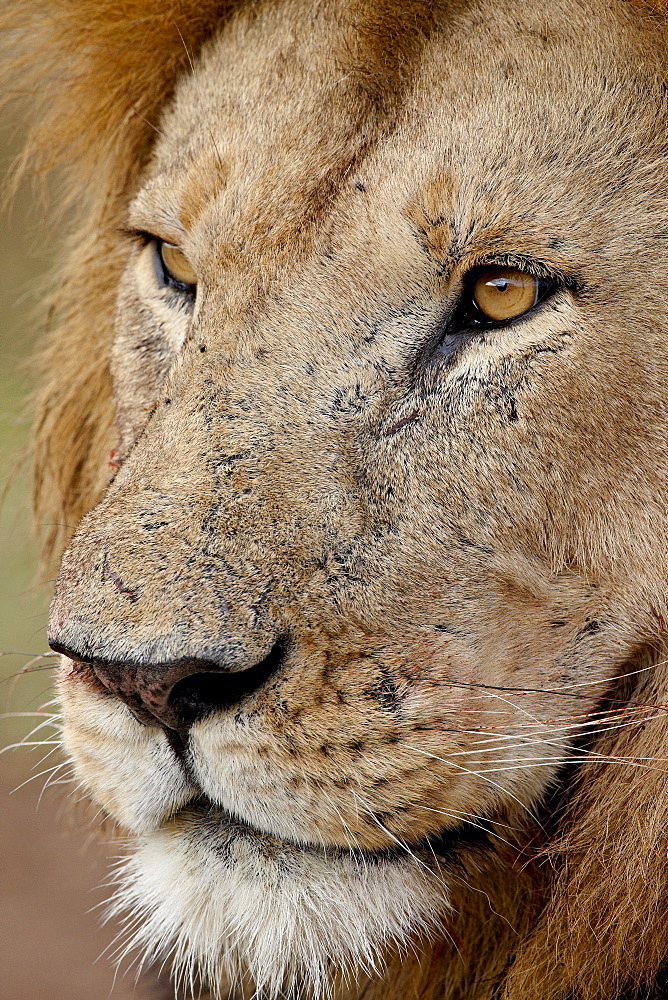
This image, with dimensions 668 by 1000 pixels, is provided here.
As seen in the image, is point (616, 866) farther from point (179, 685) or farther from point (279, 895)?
point (179, 685)

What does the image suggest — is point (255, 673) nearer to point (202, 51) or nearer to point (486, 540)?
point (486, 540)

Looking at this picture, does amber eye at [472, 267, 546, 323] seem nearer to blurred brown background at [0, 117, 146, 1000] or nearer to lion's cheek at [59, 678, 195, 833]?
→ lion's cheek at [59, 678, 195, 833]

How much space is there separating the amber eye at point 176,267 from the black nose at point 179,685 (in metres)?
0.81

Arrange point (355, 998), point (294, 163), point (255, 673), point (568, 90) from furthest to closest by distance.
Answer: point (355, 998), point (294, 163), point (568, 90), point (255, 673)

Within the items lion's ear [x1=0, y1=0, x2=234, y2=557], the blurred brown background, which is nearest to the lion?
lion's ear [x1=0, y1=0, x2=234, y2=557]

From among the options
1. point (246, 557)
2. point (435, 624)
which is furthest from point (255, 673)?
point (435, 624)

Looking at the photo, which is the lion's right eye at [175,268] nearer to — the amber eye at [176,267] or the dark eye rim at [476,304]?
the amber eye at [176,267]

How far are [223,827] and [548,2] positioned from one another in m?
1.25

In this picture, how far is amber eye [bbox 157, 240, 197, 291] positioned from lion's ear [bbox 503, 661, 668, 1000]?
3.40ft

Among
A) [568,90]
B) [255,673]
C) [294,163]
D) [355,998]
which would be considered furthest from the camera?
[355,998]

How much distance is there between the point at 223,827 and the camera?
5.10ft

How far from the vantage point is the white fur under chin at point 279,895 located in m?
1.54

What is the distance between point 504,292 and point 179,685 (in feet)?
2.26

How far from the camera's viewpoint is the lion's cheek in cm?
152
